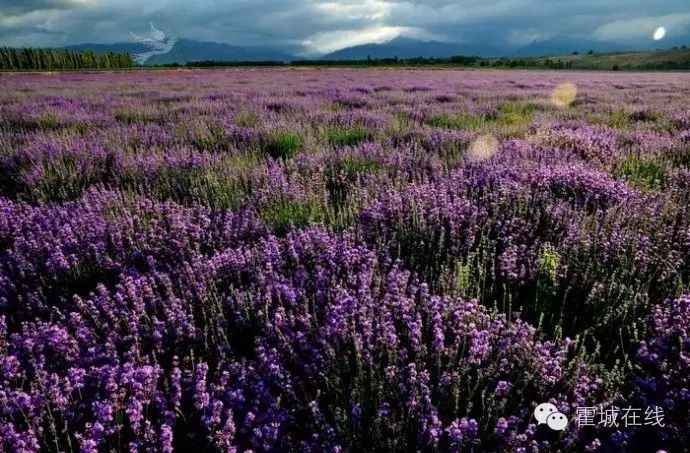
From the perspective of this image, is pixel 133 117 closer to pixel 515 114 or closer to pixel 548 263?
pixel 515 114

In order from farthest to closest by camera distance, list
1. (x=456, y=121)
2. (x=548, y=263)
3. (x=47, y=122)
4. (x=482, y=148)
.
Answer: (x=47, y=122), (x=456, y=121), (x=482, y=148), (x=548, y=263)

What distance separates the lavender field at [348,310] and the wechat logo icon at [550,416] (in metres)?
0.04

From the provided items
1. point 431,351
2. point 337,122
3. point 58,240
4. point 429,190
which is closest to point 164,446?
point 431,351

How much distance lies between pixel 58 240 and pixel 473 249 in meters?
2.50

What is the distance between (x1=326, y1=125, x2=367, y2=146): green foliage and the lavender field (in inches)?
62.3

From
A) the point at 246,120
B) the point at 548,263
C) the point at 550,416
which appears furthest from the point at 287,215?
the point at 246,120

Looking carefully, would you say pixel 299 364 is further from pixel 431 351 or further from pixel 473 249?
pixel 473 249

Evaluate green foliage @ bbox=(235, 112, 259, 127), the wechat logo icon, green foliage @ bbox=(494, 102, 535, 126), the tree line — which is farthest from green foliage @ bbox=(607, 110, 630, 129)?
the tree line

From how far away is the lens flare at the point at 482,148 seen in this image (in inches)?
185

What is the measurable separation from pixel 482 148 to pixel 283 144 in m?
2.35

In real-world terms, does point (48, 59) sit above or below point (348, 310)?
above

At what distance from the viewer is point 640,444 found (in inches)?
59.4

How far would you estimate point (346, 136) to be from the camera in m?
6.44

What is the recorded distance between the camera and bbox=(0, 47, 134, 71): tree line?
253ft
